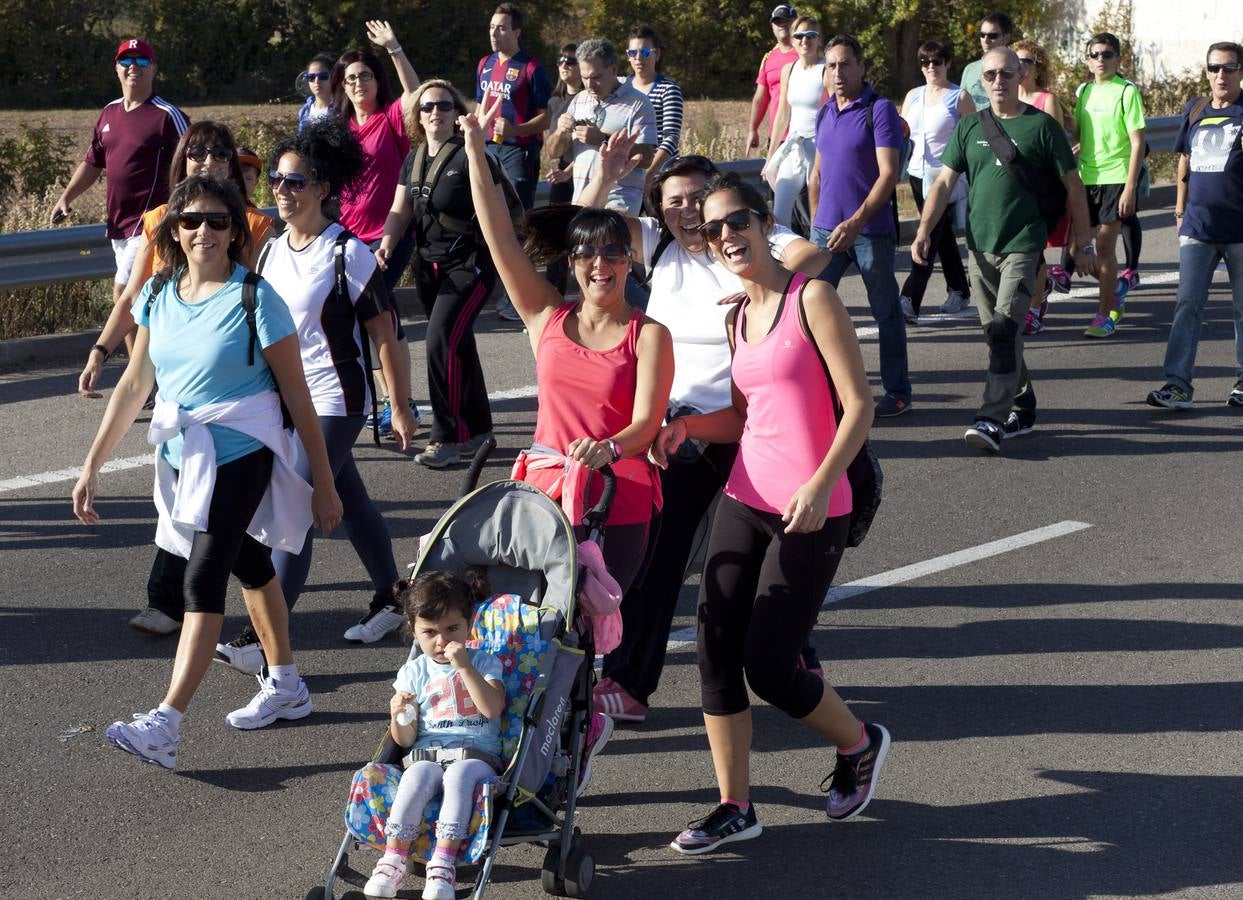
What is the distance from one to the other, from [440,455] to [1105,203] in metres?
5.84

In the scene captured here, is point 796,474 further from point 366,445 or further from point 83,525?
point 366,445

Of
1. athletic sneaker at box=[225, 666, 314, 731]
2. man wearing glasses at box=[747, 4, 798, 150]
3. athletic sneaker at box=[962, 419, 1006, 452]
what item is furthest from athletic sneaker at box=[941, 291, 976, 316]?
athletic sneaker at box=[225, 666, 314, 731]

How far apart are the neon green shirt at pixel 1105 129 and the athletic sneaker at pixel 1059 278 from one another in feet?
2.53

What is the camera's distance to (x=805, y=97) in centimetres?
1277

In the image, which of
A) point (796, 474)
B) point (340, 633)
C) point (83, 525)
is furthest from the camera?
point (83, 525)

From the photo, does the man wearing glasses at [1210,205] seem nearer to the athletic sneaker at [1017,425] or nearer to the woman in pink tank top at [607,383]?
the athletic sneaker at [1017,425]

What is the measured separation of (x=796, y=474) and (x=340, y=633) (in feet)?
8.45

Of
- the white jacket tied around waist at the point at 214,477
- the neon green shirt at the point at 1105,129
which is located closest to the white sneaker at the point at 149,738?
the white jacket tied around waist at the point at 214,477

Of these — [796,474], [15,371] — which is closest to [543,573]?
[796,474]

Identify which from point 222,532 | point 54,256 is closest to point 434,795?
point 222,532

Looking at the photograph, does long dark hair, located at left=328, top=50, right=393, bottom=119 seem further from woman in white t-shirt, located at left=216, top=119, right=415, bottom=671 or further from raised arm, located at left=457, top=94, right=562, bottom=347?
raised arm, located at left=457, top=94, right=562, bottom=347

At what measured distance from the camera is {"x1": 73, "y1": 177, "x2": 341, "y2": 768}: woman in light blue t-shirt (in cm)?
544

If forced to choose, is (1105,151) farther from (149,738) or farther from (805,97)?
(149,738)

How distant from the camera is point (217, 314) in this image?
216 inches
